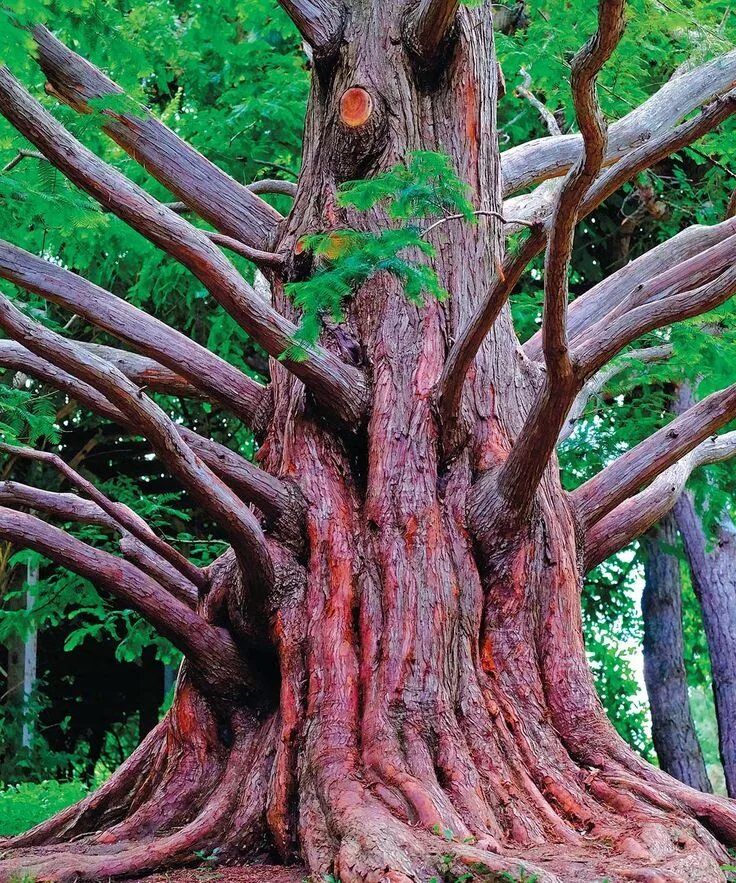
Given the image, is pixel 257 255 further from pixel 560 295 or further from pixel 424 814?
pixel 424 814

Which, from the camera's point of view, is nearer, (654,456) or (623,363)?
(654,456)

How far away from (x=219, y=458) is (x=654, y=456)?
7.79ft

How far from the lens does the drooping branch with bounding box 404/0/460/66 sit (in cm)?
546

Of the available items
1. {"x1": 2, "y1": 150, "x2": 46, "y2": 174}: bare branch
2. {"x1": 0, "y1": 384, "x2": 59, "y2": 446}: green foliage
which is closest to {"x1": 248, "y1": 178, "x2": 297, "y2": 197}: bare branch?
{"x1": 0, "y1": 384, "x2": 59, "y2": 446}: green foliage

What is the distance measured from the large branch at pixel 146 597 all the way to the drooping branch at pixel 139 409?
793mm

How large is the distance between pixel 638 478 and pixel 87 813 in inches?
139

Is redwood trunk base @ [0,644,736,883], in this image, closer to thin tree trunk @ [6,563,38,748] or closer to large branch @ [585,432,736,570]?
large branch @ [585,432,736,570]

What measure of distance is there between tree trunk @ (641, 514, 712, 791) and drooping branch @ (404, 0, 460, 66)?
22.4ft

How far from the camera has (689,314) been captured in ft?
14.9

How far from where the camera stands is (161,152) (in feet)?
17.8

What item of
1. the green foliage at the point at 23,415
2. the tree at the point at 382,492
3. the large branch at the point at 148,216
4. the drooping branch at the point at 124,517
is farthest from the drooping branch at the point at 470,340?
the green foliage at the point at 23,415

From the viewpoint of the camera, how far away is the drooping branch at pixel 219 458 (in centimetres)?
493

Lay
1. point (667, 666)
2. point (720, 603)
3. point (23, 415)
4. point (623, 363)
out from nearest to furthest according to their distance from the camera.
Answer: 1. point (23, 415)
2. point (623, 363)
3. point (720, 603)
4. point (667, 666)

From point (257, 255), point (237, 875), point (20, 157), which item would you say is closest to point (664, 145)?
point (257, 255)
